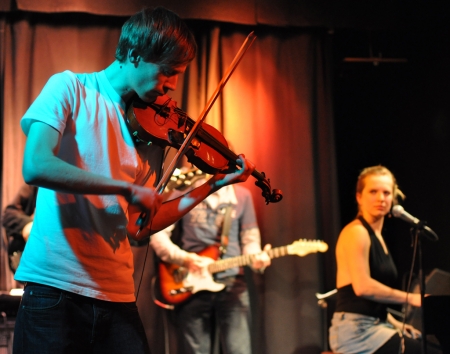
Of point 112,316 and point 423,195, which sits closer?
point 112,316

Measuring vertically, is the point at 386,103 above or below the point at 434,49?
below

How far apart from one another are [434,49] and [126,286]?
3.45 meters

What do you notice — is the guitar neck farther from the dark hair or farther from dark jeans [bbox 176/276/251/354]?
the dark hair

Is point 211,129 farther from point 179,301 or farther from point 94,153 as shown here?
point 179,301

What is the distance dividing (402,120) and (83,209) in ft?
11.8

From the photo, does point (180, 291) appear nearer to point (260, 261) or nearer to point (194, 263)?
point (194, 263)

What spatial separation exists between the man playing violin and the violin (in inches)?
1.6

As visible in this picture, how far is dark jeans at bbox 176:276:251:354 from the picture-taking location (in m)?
3.30

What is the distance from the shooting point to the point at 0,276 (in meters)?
3.55

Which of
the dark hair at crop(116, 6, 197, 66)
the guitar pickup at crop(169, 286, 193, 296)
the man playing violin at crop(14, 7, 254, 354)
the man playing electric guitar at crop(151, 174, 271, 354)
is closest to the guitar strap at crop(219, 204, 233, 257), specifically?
the man playing electric guitar at crop(151, 174, 271, 354)

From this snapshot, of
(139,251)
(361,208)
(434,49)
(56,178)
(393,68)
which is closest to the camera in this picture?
(56,178)

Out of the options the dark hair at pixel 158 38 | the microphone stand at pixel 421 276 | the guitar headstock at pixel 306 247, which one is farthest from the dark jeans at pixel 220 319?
the dark hair at pixel 158 38

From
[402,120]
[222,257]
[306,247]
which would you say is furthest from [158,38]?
[402,120]

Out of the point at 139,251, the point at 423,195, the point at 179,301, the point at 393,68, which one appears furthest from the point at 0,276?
the point at 393,68
